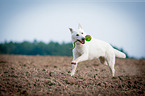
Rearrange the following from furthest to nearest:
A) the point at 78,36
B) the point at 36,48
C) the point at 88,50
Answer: the point at 36,48, the point at 88,50, the point at 78,36

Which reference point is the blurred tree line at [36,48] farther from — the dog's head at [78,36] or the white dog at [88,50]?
the dog's head at [78,36]

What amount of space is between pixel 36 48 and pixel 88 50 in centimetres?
1676

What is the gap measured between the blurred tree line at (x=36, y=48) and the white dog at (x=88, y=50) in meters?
14.8

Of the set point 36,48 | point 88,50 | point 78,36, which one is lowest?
point 88,50

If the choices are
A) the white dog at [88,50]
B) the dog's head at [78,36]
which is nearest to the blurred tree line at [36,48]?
the white dog at [88,50]

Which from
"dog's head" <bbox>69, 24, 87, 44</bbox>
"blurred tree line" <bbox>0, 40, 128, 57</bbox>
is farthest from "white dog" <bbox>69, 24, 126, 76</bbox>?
"blurred tree line" <bbox>0, 40, 128, 57</bbox>

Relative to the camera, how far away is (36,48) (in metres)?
20.0

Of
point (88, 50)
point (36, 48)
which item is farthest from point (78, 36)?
point (36, 48)

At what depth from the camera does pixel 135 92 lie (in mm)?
3486

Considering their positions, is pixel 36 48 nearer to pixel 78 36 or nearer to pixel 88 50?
pixel 88 50

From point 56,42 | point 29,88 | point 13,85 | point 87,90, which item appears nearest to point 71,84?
point 87,90

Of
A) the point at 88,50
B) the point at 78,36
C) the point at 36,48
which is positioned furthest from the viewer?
the point at 36,48

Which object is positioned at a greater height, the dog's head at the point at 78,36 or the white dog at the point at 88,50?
the dog's head at the point at 78,36

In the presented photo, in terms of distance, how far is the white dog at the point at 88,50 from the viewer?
4.02m
